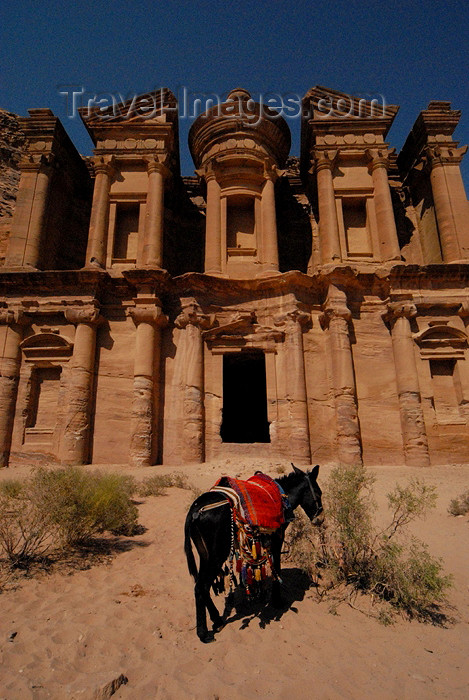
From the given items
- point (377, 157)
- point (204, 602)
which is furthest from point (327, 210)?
point (204, 602)

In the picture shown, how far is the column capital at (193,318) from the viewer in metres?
13.7

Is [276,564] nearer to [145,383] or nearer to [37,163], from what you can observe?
[145,383]

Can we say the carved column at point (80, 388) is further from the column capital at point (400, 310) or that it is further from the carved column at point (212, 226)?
the column capital at point (400, 310)

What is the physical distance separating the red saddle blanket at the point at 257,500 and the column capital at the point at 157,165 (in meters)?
14.6

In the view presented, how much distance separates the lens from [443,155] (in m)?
16.1

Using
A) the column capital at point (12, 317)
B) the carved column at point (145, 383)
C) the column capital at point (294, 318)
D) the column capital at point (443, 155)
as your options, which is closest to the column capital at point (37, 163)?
the column capital at point (12, 317)

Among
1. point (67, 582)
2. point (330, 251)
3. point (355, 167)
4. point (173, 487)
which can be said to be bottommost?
point (67, 582)

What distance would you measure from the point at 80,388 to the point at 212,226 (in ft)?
25.3

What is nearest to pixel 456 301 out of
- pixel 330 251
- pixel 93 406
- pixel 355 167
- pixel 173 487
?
pixel 330 251

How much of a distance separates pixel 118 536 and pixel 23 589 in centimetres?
220

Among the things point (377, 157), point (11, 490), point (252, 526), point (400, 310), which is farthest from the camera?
point (377, 157)

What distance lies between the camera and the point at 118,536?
21.4ft

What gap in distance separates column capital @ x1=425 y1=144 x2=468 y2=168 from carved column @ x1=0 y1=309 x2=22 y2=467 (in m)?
16.7

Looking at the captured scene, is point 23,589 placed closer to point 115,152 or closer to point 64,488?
point 64,488
